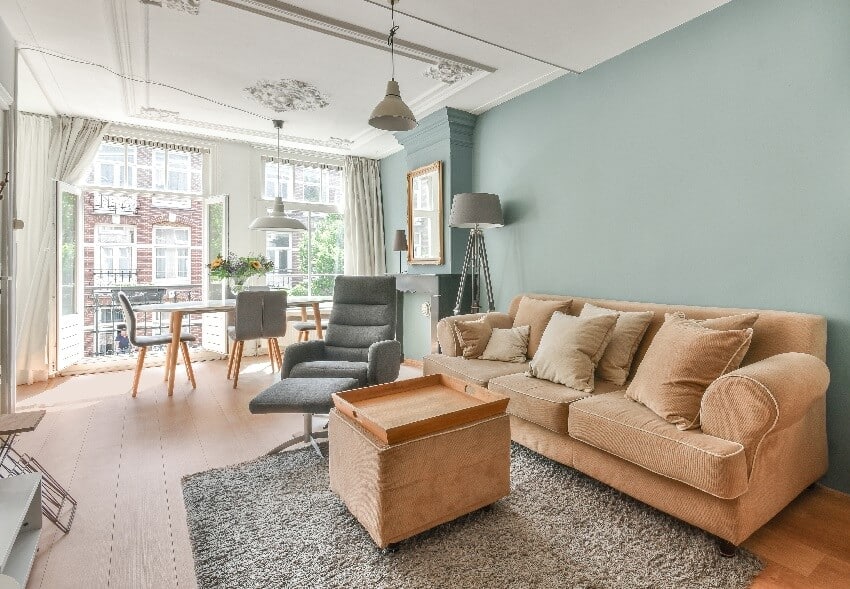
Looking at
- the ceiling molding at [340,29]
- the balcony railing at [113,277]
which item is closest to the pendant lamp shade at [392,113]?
the ceiling molding at [340,29]

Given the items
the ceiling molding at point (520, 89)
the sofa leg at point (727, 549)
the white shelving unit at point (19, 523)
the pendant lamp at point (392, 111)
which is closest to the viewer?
the white shelving unit at point (19, 523)

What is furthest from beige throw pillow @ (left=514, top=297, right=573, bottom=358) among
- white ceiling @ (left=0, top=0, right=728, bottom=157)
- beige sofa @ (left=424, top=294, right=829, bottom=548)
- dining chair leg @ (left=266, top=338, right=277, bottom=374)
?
dining chair leg @ (left=266, top=338, right=277, bottom=374)

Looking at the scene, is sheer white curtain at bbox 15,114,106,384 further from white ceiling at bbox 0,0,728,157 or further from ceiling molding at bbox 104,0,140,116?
ceiling molding at bbox 104,0,140,116

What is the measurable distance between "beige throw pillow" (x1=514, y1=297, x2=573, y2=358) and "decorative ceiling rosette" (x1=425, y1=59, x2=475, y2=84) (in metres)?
1.85

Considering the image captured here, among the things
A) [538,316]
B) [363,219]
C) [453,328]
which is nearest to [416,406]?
[453,328]

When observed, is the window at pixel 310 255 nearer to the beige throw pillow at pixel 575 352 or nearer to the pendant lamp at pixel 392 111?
the pendant lamp at pixel 392 111

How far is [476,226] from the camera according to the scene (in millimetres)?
3916

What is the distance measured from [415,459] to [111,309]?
6076 millimetres

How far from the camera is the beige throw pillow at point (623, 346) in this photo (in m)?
2.54

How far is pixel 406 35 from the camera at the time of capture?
2969 millimetres

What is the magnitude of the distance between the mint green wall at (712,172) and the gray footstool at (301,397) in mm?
1993

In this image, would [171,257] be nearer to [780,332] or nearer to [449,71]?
[449,71]

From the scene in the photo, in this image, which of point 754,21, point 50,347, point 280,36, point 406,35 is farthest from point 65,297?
point 754,21

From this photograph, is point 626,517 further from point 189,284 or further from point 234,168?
point 189,284
